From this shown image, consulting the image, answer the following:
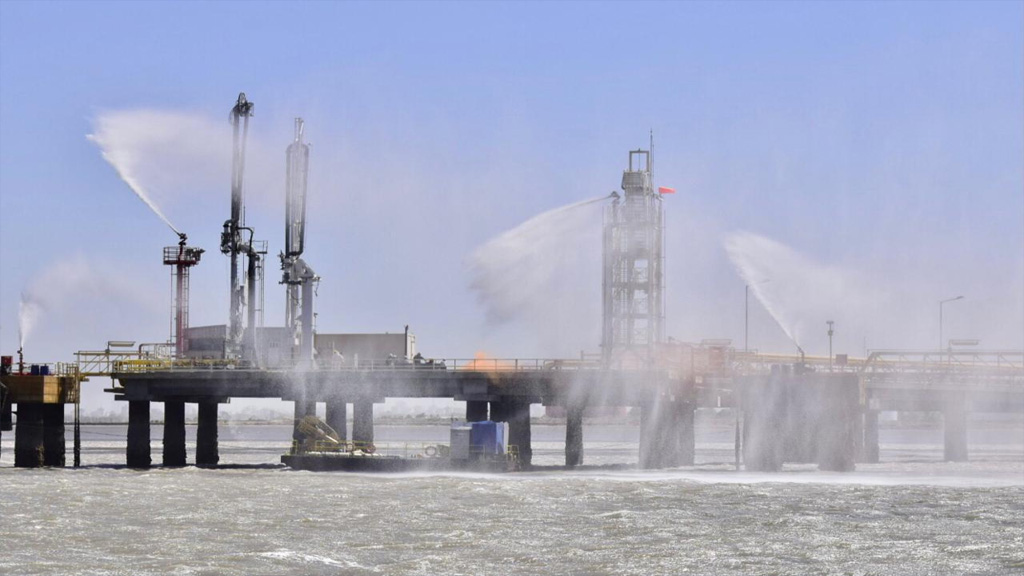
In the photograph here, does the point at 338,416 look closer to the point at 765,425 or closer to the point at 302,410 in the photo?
the point at 302,410

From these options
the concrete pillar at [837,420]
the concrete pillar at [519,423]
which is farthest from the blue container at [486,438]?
the concrete pillar at [837,420]

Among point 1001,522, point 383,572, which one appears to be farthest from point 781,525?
point 383,572

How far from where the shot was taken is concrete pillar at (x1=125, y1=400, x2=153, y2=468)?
100 meters

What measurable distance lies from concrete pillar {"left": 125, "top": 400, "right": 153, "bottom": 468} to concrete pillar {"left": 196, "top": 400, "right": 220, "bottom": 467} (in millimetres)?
7207

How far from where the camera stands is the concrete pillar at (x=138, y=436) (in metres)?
100

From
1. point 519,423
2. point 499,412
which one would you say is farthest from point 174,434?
point 519,423

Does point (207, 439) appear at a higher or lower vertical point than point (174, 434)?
A: lower

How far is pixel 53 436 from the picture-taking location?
98.9 metres

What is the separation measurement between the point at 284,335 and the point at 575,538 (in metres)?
65.4

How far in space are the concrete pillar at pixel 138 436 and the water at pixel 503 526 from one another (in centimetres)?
1674

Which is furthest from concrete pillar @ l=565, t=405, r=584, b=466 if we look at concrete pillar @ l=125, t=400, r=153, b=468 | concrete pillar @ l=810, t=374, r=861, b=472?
concrete pillar @ l=125, t=400, r=153, b=468

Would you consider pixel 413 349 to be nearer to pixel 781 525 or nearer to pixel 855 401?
pixel 855 401

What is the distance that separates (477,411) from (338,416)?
10212mm

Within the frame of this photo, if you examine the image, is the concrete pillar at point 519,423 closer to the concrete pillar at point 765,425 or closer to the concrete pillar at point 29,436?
the concrete pillar at point 765,425
